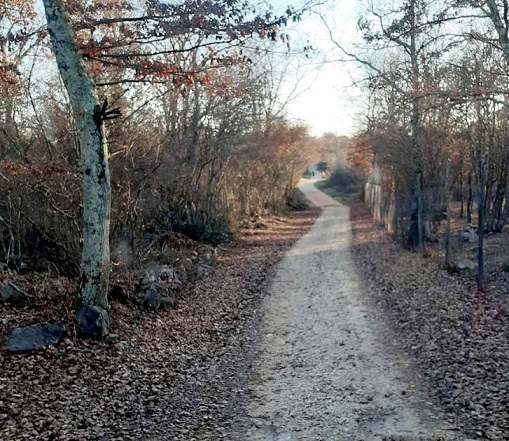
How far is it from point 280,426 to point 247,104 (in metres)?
14.9

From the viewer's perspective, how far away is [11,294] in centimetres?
788

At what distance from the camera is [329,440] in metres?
4.80

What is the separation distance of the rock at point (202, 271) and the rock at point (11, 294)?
16.9 feet

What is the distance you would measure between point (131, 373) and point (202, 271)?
6.53 m

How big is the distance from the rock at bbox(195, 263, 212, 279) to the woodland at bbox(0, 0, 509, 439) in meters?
0.04

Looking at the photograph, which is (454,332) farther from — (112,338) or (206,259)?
(206,259)

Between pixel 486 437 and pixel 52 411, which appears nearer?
pixel 486 437

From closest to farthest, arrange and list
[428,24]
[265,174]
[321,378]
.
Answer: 1. [321,378]
2. [428,24]
3. [265,174]

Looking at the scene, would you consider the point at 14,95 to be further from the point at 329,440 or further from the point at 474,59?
the point at 474,59

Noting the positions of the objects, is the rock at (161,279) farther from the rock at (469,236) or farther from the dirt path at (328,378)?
the rock at (469,236)

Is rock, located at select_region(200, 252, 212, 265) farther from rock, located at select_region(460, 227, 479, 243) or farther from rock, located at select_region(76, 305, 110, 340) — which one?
rock, located at select_region(460, 227, 479, 243)

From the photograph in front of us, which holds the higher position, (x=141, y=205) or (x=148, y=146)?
(x=148, y=146)

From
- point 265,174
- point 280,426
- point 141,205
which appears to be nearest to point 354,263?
point 141,205

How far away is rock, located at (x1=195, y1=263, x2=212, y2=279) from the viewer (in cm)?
1276
